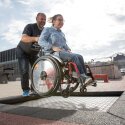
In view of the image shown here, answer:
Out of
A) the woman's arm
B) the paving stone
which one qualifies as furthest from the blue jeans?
the paving stone

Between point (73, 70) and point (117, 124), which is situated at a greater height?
point (73, 70)

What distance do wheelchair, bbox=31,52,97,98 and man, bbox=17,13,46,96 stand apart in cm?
69

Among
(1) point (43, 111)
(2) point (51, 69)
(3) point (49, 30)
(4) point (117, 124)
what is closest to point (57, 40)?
(3) point (49, 30)

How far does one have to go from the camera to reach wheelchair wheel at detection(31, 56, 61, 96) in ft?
11.0

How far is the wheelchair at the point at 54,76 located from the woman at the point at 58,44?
92mm

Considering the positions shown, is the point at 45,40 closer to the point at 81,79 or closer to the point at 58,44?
the point at 58,44

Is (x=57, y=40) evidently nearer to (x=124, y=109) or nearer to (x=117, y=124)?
(x=124, y=109)

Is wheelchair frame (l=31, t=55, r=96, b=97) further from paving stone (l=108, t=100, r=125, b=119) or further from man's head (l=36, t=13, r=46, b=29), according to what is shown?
man's head (l=36, t=13, r=46, b=29)

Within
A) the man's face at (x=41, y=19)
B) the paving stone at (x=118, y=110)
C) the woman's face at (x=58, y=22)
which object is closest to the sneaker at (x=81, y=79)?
the paving stone at (x=118, y=110)

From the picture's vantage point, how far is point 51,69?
350 centimetres

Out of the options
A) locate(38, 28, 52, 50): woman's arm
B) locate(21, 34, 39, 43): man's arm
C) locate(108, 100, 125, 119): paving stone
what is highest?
locate(21, 34, 39, 43): man's arm

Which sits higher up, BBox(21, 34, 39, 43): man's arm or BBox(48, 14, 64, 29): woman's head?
BBox(48, 14, 64, 29): woman's head

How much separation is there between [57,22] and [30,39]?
90 cm

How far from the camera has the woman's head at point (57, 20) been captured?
3527 millimetres
